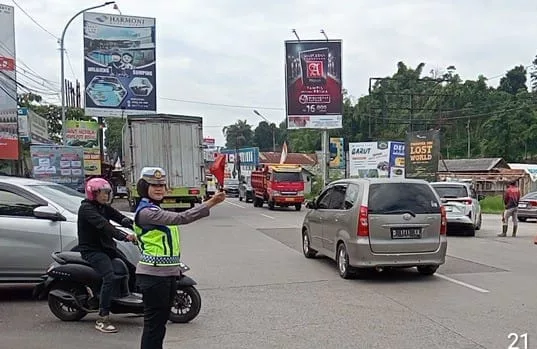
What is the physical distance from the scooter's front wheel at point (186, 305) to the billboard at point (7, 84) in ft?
82.9

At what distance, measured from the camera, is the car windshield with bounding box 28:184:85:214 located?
29.7 feet

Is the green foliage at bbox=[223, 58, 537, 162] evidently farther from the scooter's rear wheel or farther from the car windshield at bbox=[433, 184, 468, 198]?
the scooter's rear wheel

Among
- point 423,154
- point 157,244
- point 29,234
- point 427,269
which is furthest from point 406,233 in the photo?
point 423,154

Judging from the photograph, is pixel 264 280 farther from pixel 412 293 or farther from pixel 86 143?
pixel 86 143

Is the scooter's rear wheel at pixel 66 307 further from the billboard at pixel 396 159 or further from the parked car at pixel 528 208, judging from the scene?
the billboard at pixel 396 159

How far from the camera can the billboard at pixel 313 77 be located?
3859 centimetres

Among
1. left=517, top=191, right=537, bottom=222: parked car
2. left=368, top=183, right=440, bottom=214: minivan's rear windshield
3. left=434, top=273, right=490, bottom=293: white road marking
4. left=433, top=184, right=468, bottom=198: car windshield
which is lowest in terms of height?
left=517, top=191, right=537, bottom=222: parked car

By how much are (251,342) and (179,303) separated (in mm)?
1220

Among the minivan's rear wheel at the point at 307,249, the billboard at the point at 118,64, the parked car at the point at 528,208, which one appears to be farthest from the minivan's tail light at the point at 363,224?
the billboard at the point at 118,64

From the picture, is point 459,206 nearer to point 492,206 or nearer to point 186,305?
point 186,305

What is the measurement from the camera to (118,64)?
35.9 m

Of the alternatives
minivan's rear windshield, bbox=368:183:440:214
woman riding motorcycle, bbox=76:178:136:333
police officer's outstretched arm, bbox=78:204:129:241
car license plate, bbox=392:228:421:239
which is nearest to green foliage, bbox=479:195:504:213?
minivan's rear windshield, bbox=368:183:440:214

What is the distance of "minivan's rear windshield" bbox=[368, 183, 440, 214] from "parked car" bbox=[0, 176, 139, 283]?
415cm

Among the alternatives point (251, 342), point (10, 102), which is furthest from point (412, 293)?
point (10, 102)
